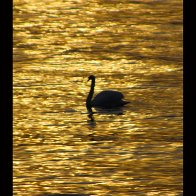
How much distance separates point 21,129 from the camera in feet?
55.2

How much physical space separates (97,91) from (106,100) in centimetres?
269

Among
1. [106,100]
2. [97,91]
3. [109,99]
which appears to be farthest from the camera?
[97,91]

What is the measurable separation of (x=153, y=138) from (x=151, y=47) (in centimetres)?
1275
